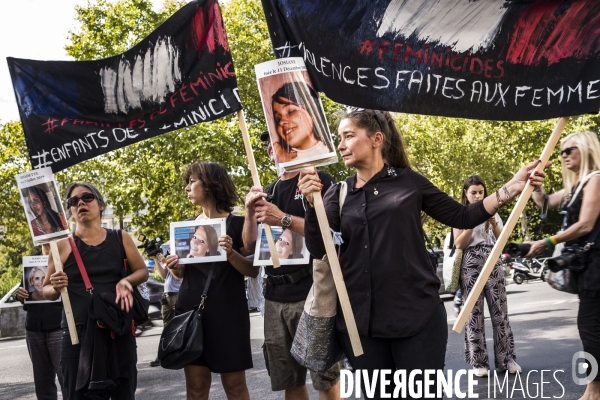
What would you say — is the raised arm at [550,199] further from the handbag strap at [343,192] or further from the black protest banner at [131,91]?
the black protest banner at [131,91]

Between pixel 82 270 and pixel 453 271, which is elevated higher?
pixel 82 270

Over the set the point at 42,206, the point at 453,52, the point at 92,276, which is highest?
the point at 453,52

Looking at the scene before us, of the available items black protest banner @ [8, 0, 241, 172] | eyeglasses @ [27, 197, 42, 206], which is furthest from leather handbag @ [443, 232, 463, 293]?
eyeglasses @ [27, 197, 42, 206]

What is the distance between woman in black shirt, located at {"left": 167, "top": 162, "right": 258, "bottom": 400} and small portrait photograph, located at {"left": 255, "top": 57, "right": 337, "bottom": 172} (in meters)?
1.07

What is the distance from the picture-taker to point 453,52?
446 cm

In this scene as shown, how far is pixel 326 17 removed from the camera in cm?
440

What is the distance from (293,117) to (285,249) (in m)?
1.13

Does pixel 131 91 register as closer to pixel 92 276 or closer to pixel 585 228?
pixel 92 276

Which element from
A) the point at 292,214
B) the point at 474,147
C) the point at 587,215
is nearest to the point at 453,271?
the point at 587,215

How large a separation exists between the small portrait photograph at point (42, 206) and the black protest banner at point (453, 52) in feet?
6.51

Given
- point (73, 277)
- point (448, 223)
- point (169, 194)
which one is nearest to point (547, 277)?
point (448, 223)

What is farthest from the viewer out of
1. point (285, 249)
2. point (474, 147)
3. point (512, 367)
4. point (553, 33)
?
point (474, 147)

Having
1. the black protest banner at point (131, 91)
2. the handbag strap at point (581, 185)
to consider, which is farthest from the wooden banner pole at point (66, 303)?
the handbag strap at point (581, 185)

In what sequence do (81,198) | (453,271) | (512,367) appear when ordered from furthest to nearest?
1. (453,271)
2. (512,367)
3. (81,198)
